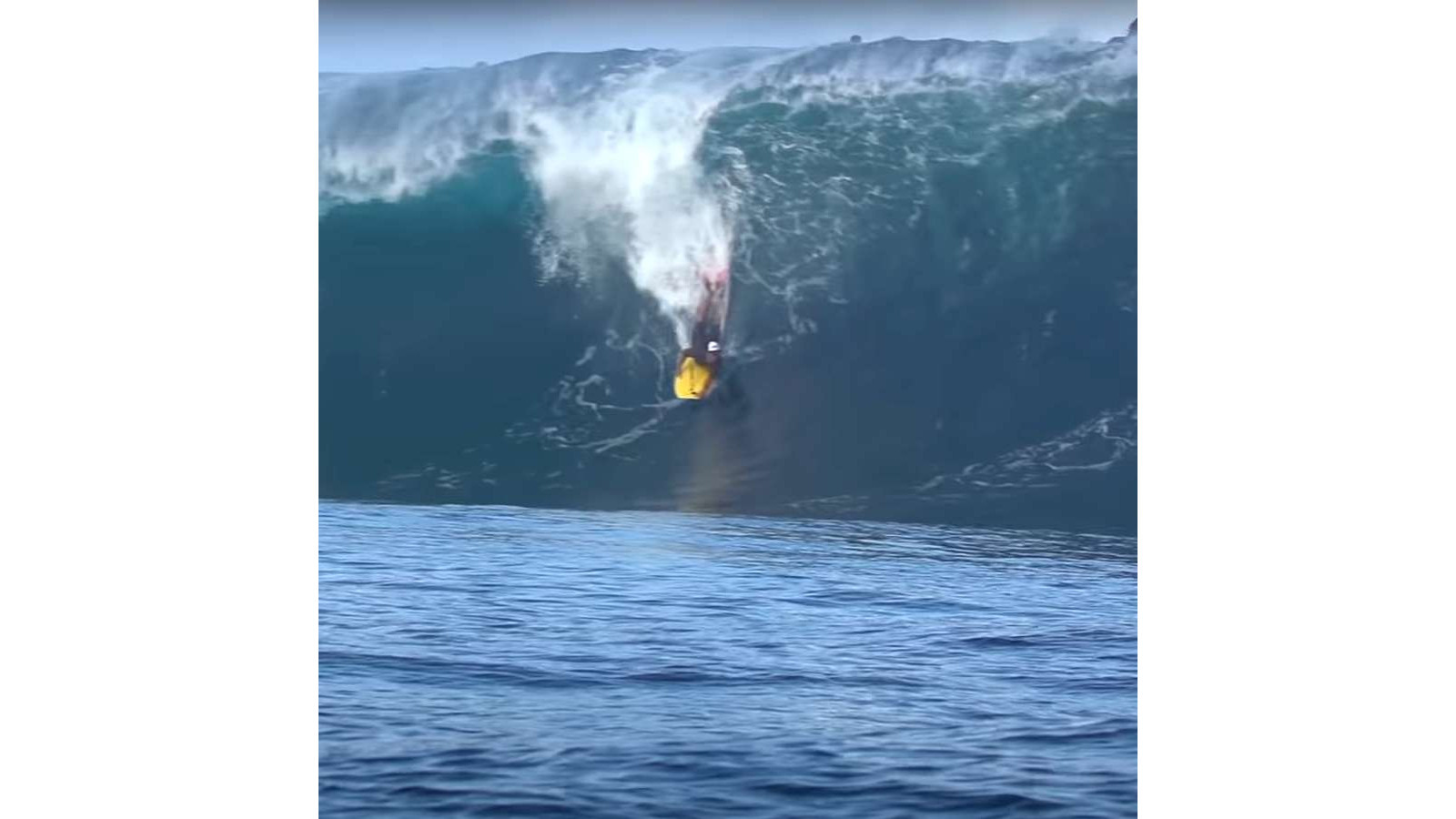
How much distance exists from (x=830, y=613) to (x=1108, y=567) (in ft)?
3.94

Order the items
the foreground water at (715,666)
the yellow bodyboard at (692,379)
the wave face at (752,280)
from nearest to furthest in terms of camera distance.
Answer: the foreground water at (715,666) < the wave face at (752,280) < the yellow bodyboard at (692,379)

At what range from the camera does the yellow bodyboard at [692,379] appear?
6641mm

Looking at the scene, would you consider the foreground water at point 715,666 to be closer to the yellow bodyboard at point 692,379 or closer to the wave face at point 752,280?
the wave face at point 752,280

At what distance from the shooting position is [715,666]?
5.58 meters

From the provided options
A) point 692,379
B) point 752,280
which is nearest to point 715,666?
point 692,379

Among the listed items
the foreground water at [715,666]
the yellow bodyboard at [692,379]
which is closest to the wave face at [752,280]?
the yellow bodyboard at [692,379]

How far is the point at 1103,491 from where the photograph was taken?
6.49m

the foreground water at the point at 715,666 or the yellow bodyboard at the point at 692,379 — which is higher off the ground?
the yellow bodyboard at the point at 692,379

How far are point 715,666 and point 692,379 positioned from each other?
1.54 m

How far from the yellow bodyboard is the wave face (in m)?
0.07

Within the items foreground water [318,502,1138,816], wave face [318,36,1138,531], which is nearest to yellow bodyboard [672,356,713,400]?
wave face [318,36,1138,531]

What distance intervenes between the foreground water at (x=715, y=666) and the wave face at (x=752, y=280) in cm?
24

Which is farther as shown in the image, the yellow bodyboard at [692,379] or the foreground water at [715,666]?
the yellow bodyboard at [692,379]
